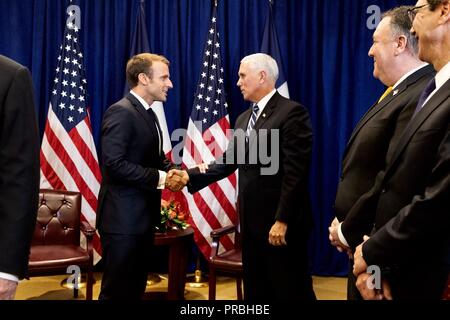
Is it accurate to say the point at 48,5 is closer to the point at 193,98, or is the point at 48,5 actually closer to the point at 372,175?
the point at 193,98

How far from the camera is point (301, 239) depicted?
317 centimetres

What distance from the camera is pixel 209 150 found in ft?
15.1

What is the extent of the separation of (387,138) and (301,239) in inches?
51.2

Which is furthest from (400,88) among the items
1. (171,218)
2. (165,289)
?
(165,289)

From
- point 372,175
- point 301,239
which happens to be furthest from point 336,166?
point 372,175

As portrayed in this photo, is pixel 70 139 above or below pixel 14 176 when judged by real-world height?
above

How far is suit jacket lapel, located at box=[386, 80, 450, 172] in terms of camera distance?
1.51 m

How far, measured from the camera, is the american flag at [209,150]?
4.57 meters

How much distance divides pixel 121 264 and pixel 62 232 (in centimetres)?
128

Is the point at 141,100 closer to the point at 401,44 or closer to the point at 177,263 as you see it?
the point at 177,263

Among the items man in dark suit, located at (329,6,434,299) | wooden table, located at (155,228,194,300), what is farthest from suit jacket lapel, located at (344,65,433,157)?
wooden table, located at (155,228,194,300)

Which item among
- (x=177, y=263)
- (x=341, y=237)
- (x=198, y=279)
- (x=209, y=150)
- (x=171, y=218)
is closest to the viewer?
(x=341, y=237)

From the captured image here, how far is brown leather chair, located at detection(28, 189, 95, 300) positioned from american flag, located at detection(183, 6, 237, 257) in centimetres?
105

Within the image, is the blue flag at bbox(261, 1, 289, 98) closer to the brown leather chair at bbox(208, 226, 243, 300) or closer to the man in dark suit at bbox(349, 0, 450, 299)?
the brown leather chair at bbox(208, 226, 243, 300)
